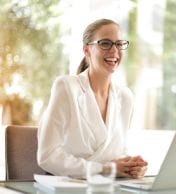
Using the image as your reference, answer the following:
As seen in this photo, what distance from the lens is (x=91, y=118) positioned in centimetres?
208

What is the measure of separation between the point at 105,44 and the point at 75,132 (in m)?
0.45

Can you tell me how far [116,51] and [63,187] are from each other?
3.02ft

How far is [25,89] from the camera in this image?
3865mm

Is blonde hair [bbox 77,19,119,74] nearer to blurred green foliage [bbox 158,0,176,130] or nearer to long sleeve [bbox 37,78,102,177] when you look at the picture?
long sleeve [bbox 37,78,102,177]

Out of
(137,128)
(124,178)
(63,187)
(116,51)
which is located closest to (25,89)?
(137,128)

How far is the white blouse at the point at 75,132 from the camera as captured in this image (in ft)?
6.34

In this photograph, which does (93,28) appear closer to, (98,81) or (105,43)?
(105,43)

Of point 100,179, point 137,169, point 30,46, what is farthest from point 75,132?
point 30,46

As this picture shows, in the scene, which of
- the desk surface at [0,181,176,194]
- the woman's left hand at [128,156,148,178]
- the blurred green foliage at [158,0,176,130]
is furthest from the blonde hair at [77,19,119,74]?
the blurred green foliage at [158,0,176,130]

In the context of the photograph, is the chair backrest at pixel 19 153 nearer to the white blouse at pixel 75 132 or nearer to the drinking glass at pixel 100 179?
the white blouse at pixel 75 132

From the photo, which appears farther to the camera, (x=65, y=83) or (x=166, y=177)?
(x=65, y=83)

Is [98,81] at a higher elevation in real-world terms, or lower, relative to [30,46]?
lower

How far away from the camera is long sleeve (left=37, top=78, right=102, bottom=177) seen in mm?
1906

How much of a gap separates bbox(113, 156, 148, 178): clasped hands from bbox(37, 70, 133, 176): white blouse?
0.51ft
